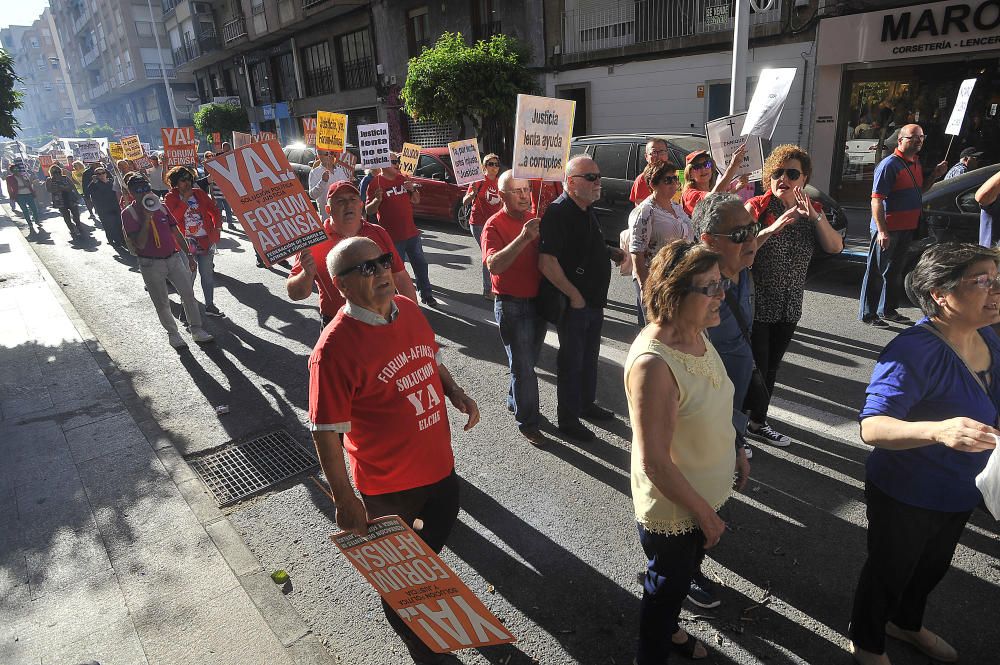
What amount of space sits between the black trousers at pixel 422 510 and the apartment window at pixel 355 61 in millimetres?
25686

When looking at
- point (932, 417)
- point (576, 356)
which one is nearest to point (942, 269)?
point (932, 417)

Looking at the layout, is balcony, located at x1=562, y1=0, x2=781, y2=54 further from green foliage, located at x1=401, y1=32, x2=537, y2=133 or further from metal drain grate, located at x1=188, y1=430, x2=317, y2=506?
metal drain grate, located at x1=188, y1=430, x2=317, y2=506

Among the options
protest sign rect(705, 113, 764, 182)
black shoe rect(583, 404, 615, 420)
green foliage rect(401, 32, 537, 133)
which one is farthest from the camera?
green foliage rect(401, 32, 537, 133)

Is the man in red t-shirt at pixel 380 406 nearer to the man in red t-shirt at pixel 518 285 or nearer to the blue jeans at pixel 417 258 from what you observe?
the man in red t-shirt at pixel 518 285

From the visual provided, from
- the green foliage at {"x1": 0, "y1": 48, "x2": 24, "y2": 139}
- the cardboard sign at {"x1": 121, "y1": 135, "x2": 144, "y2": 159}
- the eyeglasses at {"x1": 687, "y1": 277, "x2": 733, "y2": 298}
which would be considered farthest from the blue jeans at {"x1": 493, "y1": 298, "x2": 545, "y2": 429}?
the cardboard sign at {"x1": 121, "y1": 135, "x2": 144, "y2": 159}

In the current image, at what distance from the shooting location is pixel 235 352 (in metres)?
6.84

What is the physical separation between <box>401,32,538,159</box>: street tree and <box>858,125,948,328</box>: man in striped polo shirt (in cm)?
1183

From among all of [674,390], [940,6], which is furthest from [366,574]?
[940,6]

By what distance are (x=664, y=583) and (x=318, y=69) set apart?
1244 inches

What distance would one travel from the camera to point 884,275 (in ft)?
20.9

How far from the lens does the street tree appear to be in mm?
15906

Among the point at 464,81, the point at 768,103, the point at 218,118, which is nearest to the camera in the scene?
the point at 768,103

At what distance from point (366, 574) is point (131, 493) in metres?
2.62

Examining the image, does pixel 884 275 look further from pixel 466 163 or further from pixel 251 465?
pixel 251 465
